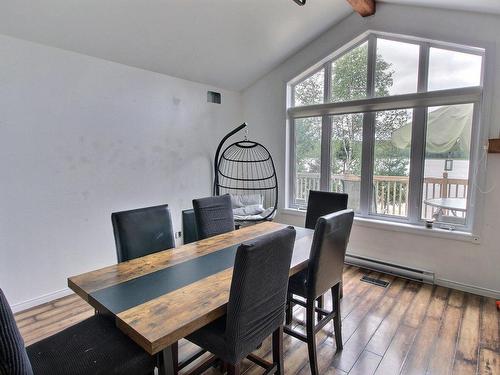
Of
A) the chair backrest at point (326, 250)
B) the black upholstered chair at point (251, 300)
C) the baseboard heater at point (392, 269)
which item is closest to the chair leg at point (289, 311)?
the chair backrest at point (326, 250)

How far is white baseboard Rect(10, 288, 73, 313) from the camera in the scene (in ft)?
8.60

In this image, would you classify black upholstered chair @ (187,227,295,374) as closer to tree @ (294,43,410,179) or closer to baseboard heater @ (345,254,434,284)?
baseboard heater @ (345,254,434,284)

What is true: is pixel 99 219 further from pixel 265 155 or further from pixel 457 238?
pixel 457 238

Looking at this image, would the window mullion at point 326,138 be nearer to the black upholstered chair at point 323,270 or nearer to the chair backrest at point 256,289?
the black upholstered chair at point 323,270

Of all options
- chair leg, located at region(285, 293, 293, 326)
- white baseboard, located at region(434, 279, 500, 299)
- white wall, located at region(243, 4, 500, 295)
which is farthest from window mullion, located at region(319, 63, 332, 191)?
chair leg, located at region(285, 293, 293, 326)

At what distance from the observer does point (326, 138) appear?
4.05 m

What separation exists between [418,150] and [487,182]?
2.36 feet

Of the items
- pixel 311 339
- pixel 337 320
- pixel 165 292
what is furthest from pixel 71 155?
pixel 337 320

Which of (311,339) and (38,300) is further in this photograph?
(38,300)

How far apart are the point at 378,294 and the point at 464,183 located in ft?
4.86

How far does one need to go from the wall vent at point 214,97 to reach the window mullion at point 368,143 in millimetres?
2088

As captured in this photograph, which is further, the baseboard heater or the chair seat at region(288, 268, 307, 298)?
the baseboard heater

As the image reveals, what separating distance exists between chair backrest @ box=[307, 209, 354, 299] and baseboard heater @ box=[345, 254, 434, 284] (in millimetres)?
1717

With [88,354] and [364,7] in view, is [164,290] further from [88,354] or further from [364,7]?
[364,7]
